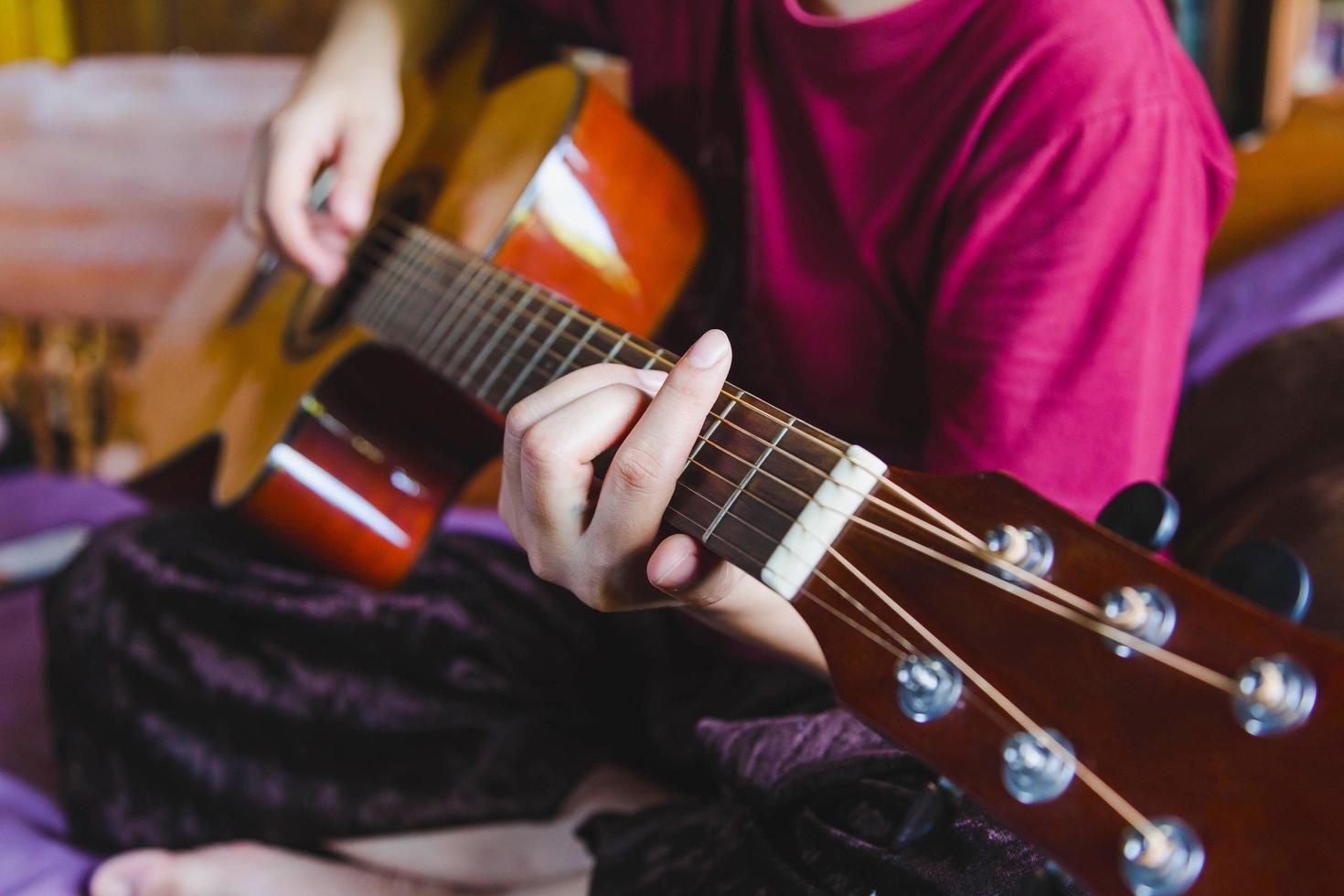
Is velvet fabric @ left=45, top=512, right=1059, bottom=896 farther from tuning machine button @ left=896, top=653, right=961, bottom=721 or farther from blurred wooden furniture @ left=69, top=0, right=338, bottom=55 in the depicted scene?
blurred wooden furniture @ left=69, top=0, right=338, bottom=55

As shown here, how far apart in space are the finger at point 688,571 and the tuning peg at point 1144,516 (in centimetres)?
18

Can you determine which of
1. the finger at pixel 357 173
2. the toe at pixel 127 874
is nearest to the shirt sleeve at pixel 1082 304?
the finger at pixel 357 173

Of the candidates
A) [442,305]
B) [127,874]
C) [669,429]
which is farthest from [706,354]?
[127,874]

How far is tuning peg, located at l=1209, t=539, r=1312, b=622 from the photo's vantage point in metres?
0.32

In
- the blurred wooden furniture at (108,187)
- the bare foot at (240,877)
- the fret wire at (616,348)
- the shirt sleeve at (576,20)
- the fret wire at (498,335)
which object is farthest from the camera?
the blurred wooden furniture at (108,187)

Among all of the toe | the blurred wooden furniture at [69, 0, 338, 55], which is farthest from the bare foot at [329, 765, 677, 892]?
the blurred wooden furniture at [69, 0, 338, 55]

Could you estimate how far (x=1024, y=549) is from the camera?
36 centimetres

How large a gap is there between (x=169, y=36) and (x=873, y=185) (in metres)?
1.97

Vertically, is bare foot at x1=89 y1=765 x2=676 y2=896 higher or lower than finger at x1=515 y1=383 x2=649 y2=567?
lower

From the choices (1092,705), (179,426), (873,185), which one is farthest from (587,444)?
(179,426)

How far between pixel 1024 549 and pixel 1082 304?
25 centimetres

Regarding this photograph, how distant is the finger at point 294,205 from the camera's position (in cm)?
87

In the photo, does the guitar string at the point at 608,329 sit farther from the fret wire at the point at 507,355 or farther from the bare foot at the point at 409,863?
the bare foot at the point at 409,863

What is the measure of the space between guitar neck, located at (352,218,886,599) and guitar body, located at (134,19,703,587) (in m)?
0.07
